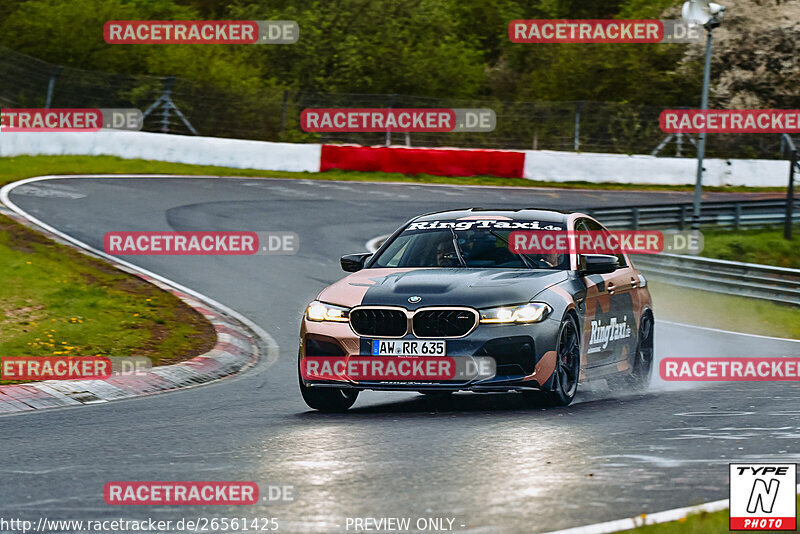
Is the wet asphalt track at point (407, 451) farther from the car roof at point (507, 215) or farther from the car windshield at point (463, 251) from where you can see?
the car roof at point (507, 215)

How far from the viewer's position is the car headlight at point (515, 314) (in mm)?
8492

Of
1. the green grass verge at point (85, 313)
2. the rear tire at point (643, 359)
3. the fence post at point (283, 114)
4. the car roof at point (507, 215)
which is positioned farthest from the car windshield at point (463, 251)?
the fence post at point (283, 114)

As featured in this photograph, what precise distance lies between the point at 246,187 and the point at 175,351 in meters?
16.4

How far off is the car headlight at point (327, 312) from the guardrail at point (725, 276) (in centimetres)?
1214

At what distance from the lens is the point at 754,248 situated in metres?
26.1

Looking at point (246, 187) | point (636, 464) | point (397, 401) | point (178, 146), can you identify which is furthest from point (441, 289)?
point (178, 146)

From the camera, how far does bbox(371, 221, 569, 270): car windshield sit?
9555 mm

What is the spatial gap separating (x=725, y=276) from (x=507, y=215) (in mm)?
11255

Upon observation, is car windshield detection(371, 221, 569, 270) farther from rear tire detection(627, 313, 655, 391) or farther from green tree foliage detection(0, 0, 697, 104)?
green tree foliage detection(0, 0, 697, 104)

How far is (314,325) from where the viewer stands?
8898mm

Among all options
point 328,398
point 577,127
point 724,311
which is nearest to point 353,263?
point 328,398

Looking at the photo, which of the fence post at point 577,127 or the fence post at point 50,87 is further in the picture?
the fence post at point 577,127

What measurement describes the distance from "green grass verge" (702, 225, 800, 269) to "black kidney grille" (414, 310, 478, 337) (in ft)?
58.5

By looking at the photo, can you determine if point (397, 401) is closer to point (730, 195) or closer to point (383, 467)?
point (383, 467)
